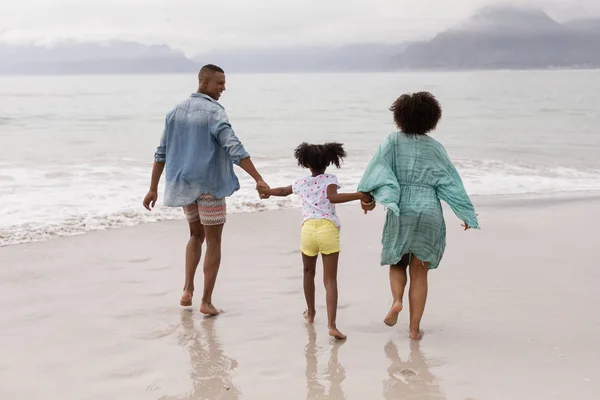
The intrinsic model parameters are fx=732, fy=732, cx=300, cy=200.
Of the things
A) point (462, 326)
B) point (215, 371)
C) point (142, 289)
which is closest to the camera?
point (215, 371)

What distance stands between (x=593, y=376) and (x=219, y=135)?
2.69 meters

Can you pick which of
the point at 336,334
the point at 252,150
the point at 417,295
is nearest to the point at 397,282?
the point at 417,295

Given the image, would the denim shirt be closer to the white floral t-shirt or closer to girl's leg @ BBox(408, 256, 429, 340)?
the white floral t-shirt

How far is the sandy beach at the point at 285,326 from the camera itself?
3.91m

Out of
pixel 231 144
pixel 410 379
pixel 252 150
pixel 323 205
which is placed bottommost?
pixel 252 150

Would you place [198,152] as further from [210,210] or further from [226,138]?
[210,210]

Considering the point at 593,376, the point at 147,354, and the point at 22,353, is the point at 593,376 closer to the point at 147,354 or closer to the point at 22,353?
the point at 147,354

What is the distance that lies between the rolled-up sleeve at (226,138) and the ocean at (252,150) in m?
3.51

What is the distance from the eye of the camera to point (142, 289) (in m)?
5.68

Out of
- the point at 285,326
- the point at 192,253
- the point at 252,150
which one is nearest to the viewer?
the point at 285,326

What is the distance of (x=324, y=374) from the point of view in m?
4.05

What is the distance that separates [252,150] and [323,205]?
14.6m

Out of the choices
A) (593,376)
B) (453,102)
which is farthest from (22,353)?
(453,102)

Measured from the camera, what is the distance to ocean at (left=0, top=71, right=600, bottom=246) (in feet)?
30.6
